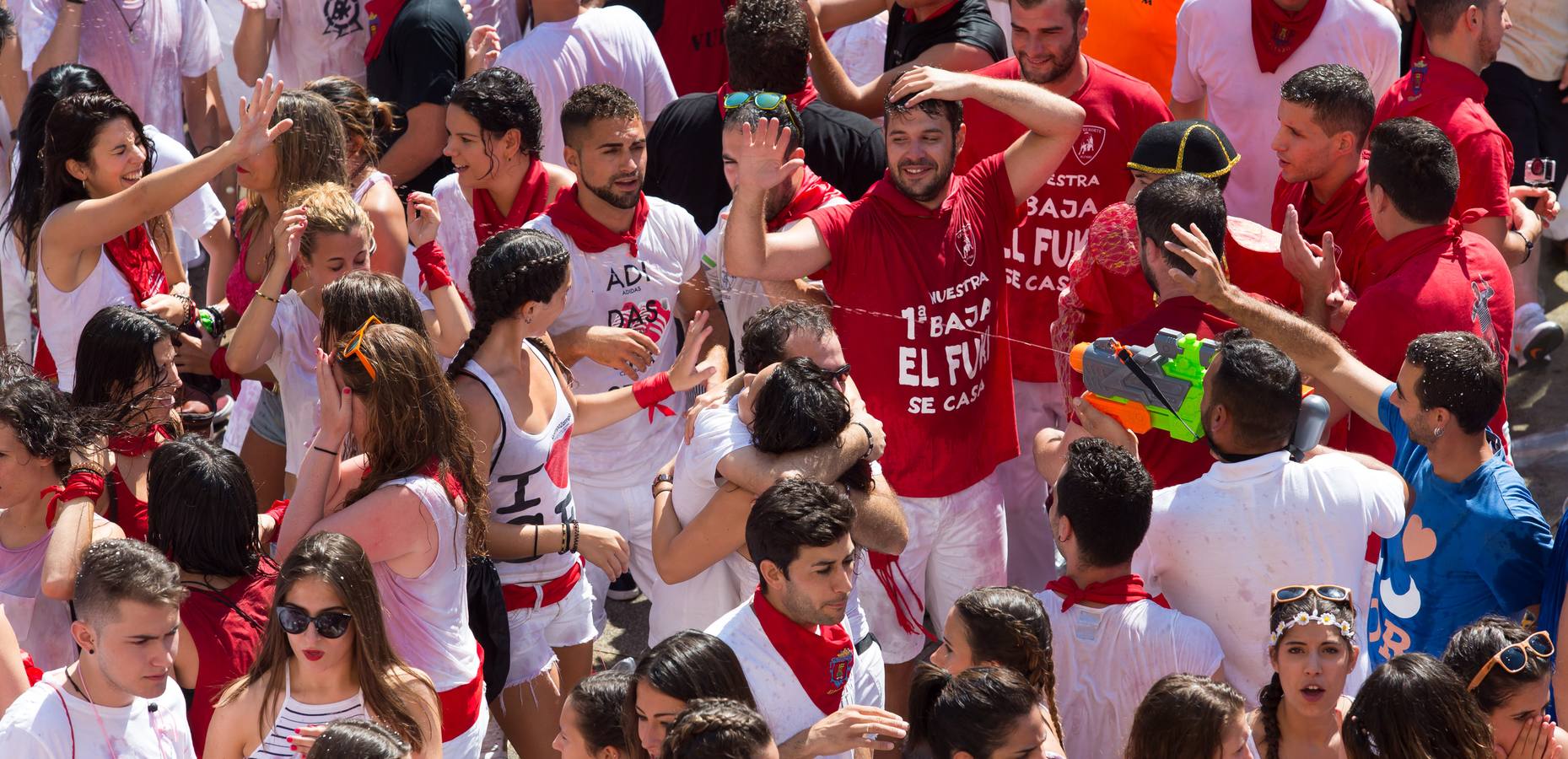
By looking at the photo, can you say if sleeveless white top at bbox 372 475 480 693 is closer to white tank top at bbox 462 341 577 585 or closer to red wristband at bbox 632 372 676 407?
white tank top at bbox 462 341 577 585

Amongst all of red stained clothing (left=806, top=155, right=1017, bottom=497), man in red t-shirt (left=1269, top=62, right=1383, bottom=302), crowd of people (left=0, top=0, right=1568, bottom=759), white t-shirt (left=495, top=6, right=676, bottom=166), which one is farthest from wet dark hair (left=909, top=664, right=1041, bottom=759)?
white t-shirt (left=495, top=6, right=676, bottom=166)

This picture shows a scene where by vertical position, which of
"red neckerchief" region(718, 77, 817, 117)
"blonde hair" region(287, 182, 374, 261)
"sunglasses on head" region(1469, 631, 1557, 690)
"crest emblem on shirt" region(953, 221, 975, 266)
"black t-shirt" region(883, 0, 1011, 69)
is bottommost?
"sunglasses on head" region(1469, 631, 1557, 690)

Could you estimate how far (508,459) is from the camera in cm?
401

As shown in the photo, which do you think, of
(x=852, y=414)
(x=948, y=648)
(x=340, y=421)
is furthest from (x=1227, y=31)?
(x=340, y=421)

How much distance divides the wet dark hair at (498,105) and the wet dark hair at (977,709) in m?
2.79

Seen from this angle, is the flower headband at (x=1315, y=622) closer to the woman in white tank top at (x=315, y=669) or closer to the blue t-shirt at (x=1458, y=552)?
the blue t-shirt at (x=1458, y=552)

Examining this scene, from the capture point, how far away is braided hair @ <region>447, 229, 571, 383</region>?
4.05m

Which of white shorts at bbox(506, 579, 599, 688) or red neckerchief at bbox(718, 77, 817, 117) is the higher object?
red neckerchief at bbox(718, 77, 817, 117)

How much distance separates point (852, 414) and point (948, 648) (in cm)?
75

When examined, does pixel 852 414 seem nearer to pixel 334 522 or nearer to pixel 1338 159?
pixel 334 522

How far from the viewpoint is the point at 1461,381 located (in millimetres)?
3629

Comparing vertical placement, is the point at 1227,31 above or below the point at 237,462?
above

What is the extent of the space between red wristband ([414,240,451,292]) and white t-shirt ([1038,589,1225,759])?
7.20 ft

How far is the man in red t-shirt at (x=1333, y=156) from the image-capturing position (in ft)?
15.5
